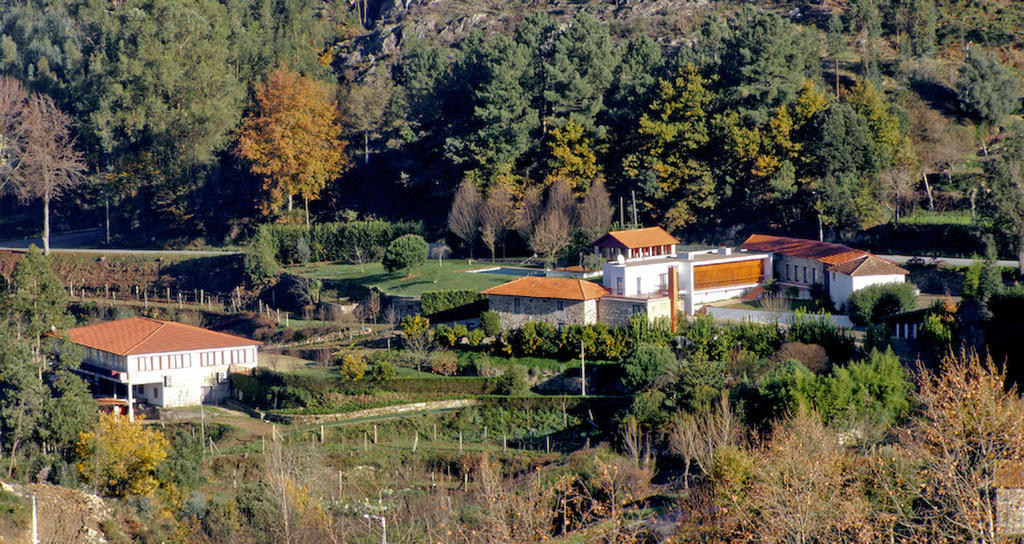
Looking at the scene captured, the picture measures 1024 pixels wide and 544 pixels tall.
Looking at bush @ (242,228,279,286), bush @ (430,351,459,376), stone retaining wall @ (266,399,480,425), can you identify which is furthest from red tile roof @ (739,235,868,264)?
bush @ (242,228,279,286)

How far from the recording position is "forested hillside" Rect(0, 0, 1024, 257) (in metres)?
50.5

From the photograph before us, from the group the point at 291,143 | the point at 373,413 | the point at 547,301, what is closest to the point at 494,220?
the point at 547,301

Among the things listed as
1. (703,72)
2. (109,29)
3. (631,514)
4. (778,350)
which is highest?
(109,29)

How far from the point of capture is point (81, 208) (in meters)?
70.0

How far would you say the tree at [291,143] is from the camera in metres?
58.2

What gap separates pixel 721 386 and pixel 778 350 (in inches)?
132

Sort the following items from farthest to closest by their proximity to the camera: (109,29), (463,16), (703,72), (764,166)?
(463,16) < (109,29) < (703,72) < (764,166)

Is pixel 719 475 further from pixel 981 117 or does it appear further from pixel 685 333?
pixel 981 117

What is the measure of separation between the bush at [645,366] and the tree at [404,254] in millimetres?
13446

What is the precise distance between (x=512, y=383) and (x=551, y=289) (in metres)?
5.00

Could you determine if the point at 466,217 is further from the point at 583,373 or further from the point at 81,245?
the point at 81,245

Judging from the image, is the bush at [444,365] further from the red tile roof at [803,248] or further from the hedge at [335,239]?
the hedge at [335,239]

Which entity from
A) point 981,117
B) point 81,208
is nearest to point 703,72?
point 981,117

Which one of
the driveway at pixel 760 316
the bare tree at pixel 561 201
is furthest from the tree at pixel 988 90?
the driveway at pixel 760 316
